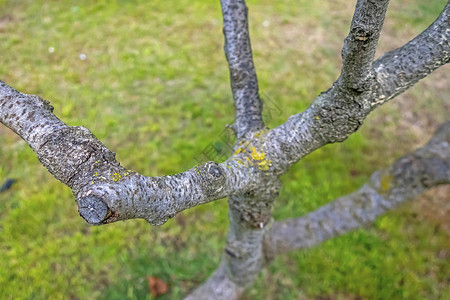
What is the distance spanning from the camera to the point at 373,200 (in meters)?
2.75

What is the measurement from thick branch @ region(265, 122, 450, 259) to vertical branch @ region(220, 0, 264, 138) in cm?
111

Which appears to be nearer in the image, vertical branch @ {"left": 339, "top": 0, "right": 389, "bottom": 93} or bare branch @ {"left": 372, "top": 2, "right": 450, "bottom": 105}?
vertical branch @ {"left": 339, "top": 0, "right": 389, "bottom": 93}

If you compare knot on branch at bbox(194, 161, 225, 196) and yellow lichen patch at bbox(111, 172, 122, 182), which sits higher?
yellow lichen patch at bbox(111, 172, 122, 182)

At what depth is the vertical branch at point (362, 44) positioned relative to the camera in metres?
1.13

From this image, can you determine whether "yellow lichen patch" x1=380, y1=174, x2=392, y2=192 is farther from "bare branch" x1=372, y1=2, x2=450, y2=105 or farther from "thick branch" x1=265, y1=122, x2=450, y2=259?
"bare branch" x1=372, y1=2, x2=450, y2=105

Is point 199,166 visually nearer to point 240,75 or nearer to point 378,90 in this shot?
point 378,90

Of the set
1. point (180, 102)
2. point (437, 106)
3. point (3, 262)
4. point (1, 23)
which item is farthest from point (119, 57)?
point (437, 106)

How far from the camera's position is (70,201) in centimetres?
370

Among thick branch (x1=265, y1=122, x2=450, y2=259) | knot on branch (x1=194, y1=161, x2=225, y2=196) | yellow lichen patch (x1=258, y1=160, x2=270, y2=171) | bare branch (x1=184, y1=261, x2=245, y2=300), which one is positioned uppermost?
knot on branch (x1=194, y1=161, x2=225, y2=196)

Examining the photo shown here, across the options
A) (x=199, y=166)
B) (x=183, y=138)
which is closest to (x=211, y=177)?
(x=199, y=166)

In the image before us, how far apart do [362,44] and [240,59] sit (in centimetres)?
103

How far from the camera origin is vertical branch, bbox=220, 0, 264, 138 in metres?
2.15

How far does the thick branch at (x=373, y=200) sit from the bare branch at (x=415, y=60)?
1.29 metres

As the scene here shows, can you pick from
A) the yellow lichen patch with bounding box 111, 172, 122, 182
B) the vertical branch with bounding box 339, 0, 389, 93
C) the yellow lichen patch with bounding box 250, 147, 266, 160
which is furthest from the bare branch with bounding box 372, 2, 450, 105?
the yellow lichen patch with bounding box 111, 172, 122, 182
